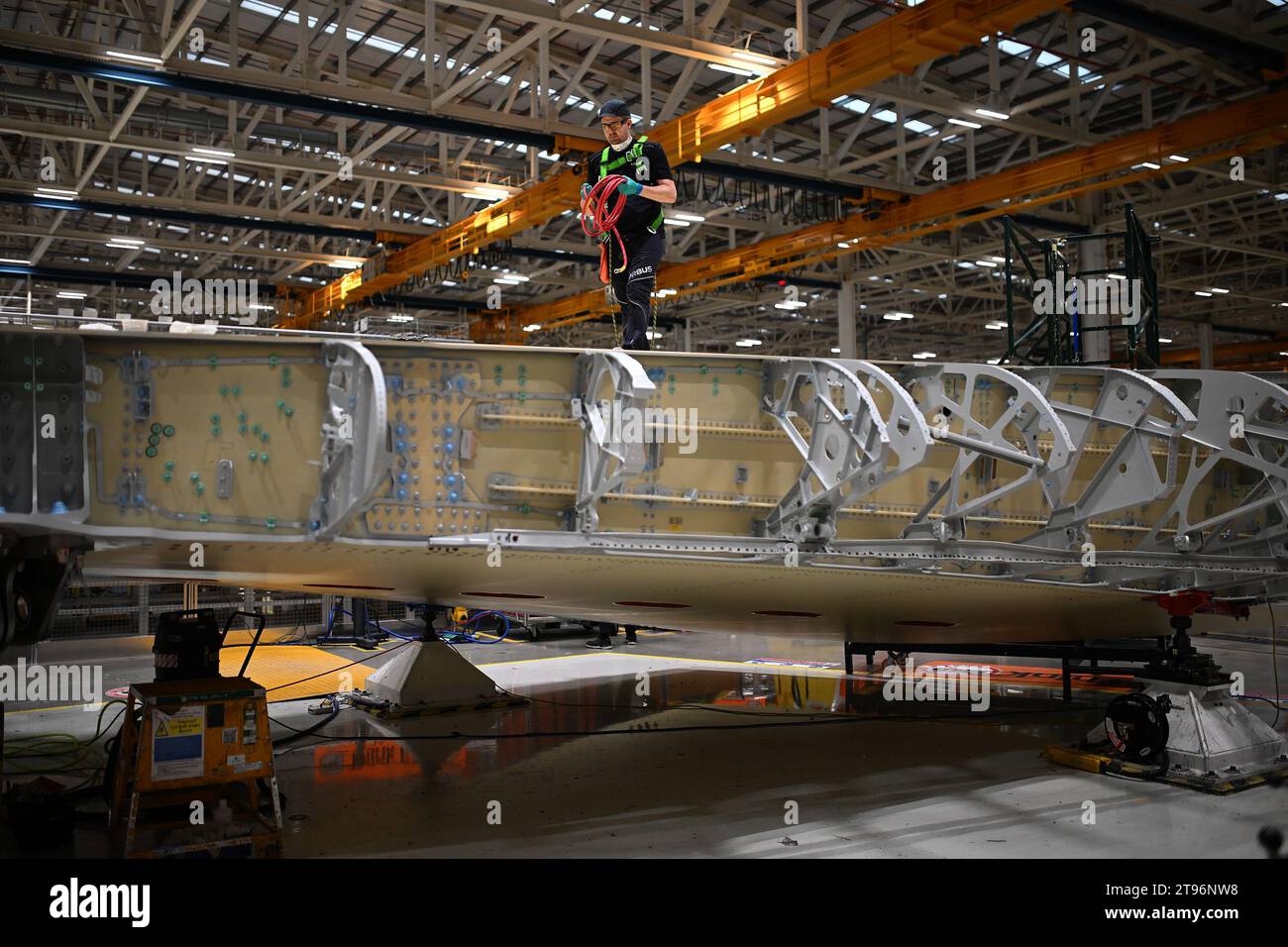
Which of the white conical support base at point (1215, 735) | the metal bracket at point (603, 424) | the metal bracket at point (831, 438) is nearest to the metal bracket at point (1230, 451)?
the white conical support base at point (1215, 735)

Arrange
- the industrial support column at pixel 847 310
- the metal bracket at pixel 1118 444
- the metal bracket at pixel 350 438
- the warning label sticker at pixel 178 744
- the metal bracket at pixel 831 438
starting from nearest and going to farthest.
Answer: the metal bracket at pixel 350 438, the metal bracket at pixel 831 438, the warning label sticker at pixel 178 744, the metal bracket at pixel 1118 444, the industrial support column at pixel 847 310

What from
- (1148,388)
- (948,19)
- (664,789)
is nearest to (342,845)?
(664,789)

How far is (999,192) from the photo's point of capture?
53.6ft

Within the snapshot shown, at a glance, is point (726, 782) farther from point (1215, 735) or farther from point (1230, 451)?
point (1230, 451)

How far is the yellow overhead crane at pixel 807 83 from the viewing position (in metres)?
9.90

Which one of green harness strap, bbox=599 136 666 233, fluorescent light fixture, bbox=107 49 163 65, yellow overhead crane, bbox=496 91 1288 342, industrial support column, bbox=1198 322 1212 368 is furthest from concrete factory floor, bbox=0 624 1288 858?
industrial support column, bbox=1198 322 1212 368

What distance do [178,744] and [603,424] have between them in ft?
12.0

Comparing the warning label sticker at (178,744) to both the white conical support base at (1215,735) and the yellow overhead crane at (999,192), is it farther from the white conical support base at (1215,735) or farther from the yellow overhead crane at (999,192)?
the yellow overhead crane at (999,192)

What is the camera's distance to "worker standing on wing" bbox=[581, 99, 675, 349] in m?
6.69

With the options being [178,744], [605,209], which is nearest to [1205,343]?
[605,209]

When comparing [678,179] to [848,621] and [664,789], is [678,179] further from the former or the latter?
[664,789]

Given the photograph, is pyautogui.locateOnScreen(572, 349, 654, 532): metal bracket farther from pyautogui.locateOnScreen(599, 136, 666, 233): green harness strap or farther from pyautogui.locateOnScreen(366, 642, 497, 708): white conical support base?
pyautogui.locateOnScreen(366, 642, 497, 708): white conical support base

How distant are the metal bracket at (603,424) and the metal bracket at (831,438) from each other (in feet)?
3.72

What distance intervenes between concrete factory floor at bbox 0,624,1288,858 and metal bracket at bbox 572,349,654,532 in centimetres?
240
